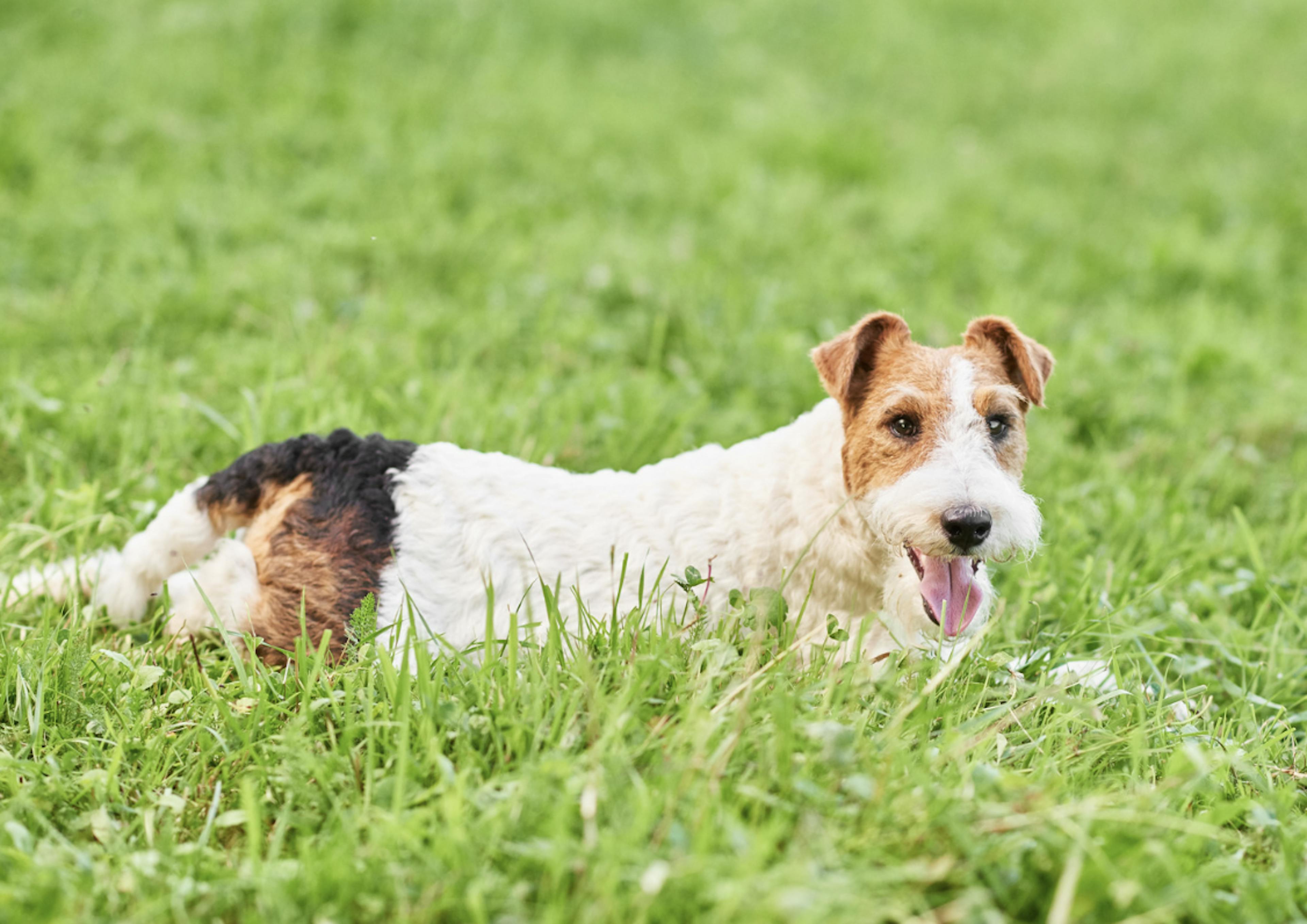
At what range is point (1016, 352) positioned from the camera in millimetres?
4016

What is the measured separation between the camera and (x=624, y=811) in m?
2.79

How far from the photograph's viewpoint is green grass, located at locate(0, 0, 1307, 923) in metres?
2.76

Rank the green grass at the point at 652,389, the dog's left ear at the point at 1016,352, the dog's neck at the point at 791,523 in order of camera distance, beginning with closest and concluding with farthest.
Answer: the green grass at the point at 652,389
the dog's neck at the point at 791,523
the dog's left ear at the point at 1016,352

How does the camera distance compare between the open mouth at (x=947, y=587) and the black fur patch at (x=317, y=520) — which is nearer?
the open mouth at (x=947, y=587)

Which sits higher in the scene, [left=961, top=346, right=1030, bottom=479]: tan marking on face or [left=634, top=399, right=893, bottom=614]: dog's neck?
[left=961, top=346, right=1030, bottom=479]: tan marking on face

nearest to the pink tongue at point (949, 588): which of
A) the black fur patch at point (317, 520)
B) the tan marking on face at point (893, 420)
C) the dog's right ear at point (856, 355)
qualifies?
the tan marking on face at point (893, 420)

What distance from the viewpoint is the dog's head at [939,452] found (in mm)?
3473

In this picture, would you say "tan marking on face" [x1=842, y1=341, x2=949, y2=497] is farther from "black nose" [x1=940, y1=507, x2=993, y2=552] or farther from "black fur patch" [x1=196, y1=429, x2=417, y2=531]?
"black fur patch" [x1=196, y1=429, x2=417, y2=531]

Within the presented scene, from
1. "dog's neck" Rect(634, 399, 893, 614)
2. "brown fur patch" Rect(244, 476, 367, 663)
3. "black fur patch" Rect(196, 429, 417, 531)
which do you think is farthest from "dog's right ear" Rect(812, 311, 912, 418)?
"brown fur patch" Rect(244, 476, 367, 663)

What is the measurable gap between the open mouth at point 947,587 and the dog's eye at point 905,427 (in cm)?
37

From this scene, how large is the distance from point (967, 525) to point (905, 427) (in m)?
0.45

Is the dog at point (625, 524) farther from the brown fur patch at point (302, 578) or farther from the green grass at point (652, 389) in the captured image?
the green grass at point (652, 389)

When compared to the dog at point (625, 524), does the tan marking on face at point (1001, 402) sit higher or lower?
higher

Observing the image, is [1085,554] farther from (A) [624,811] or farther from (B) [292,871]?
(B) [292,871]
